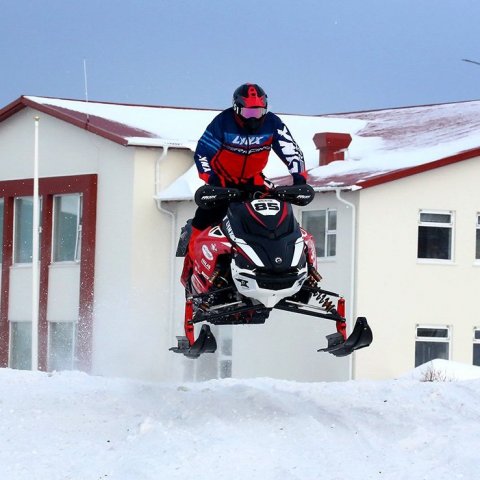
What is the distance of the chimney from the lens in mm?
28500

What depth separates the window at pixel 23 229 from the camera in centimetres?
3328

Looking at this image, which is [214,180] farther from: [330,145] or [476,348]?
[330,145]

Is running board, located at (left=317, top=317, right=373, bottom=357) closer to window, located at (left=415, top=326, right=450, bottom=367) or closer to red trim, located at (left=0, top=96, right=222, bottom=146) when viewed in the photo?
window, located at (left=415, top=326, right=450, bottom=367)

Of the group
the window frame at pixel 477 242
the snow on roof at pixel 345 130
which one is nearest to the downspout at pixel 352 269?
the snow on roof at pixel 345 130

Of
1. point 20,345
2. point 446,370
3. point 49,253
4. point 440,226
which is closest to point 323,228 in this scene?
point 440,226

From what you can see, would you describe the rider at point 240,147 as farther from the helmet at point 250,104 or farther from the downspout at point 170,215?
the downspout at point 170,215

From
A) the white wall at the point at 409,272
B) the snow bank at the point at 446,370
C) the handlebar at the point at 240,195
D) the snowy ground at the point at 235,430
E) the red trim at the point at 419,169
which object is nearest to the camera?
the snowy ground at the point at 235,430

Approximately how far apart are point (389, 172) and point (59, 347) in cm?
990

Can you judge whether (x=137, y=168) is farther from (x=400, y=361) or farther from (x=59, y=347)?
(x=400, y=361)

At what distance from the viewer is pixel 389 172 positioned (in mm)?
25672

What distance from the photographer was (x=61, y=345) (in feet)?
104

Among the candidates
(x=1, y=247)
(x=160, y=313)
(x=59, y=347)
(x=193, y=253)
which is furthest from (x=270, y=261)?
(x=1, y=247)

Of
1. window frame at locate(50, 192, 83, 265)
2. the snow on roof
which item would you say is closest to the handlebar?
the snow on roof

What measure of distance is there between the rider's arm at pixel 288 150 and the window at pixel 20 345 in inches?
831
